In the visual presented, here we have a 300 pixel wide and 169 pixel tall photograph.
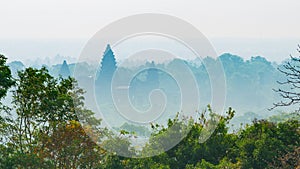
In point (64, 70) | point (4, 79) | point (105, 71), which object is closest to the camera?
point (4, 79)

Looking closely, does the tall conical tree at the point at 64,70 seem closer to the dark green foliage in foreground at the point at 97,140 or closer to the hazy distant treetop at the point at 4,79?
the dark green foliage in foreground at the point at 97,140

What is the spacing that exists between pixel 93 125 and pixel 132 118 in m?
1.94

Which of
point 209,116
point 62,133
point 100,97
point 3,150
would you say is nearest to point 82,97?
point 100,97

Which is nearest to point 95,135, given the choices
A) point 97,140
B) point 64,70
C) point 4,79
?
point 97,140

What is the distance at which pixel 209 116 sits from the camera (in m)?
10.9

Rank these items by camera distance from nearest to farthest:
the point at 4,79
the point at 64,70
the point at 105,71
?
the point at 4,79, the point at 105,71, the point at 64,70

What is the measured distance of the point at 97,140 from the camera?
10250 mm

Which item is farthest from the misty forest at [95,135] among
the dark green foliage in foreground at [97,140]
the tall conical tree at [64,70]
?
the tall conical tree at [64,70]

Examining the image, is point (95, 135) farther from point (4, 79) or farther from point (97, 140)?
point (4, 79)

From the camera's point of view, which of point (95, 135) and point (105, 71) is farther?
point (105, 71)

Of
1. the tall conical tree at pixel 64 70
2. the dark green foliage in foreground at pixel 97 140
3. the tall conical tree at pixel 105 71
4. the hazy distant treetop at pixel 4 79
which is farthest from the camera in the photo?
the tall conical tree at pixel 64 70

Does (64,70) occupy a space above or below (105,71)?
above

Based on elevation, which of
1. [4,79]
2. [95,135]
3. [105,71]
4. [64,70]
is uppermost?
[64,70]

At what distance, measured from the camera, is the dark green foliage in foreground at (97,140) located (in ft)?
30.0
